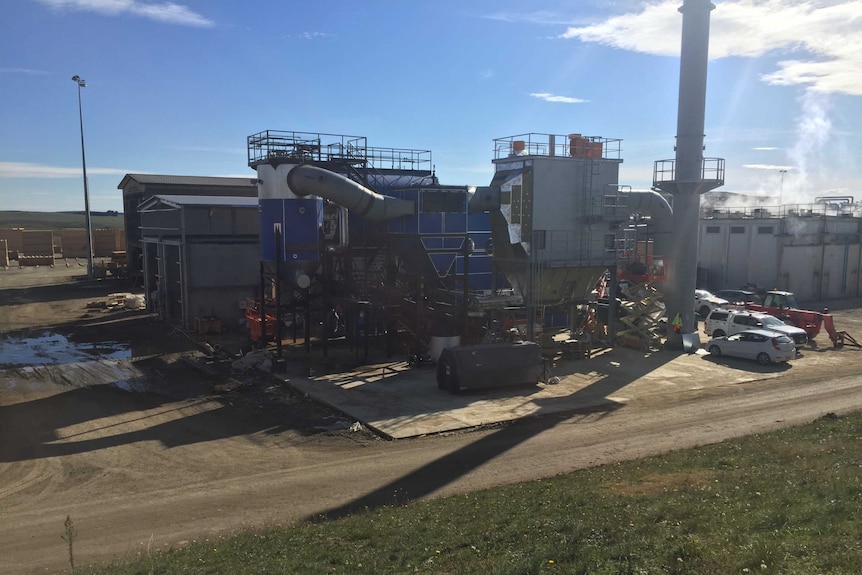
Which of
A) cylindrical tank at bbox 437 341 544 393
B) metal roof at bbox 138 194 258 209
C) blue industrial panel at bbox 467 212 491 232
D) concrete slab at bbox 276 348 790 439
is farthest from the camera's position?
metal roof at bbox 138 194 258 209

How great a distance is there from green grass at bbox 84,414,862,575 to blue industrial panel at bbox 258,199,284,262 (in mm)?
16829

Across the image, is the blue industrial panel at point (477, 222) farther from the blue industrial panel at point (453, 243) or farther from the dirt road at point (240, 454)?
the dirt road at point (240, 454)

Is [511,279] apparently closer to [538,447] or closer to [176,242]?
[538,447]

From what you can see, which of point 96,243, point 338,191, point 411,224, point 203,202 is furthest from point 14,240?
point 338,191

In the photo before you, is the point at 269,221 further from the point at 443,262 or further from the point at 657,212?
the point at 657,212

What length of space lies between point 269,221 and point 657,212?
1813cm

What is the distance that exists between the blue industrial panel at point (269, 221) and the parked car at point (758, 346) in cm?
1999

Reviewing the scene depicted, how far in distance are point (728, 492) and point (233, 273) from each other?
2896 cm

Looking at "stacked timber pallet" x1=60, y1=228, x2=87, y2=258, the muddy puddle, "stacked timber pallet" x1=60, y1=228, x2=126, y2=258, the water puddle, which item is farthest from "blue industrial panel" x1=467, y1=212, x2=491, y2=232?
"stacked timber pallet" x1=60, y1=228, x2=87, y2=258

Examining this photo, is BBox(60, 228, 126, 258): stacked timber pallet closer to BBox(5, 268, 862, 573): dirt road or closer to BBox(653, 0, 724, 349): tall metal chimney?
BBox(5, 268, 862, 573): dirt road

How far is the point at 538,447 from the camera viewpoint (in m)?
16.7

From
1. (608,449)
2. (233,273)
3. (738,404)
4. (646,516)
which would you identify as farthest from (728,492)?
(233,273)

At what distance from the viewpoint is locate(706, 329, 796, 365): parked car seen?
1045 inches

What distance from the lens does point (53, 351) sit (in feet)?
96.3
